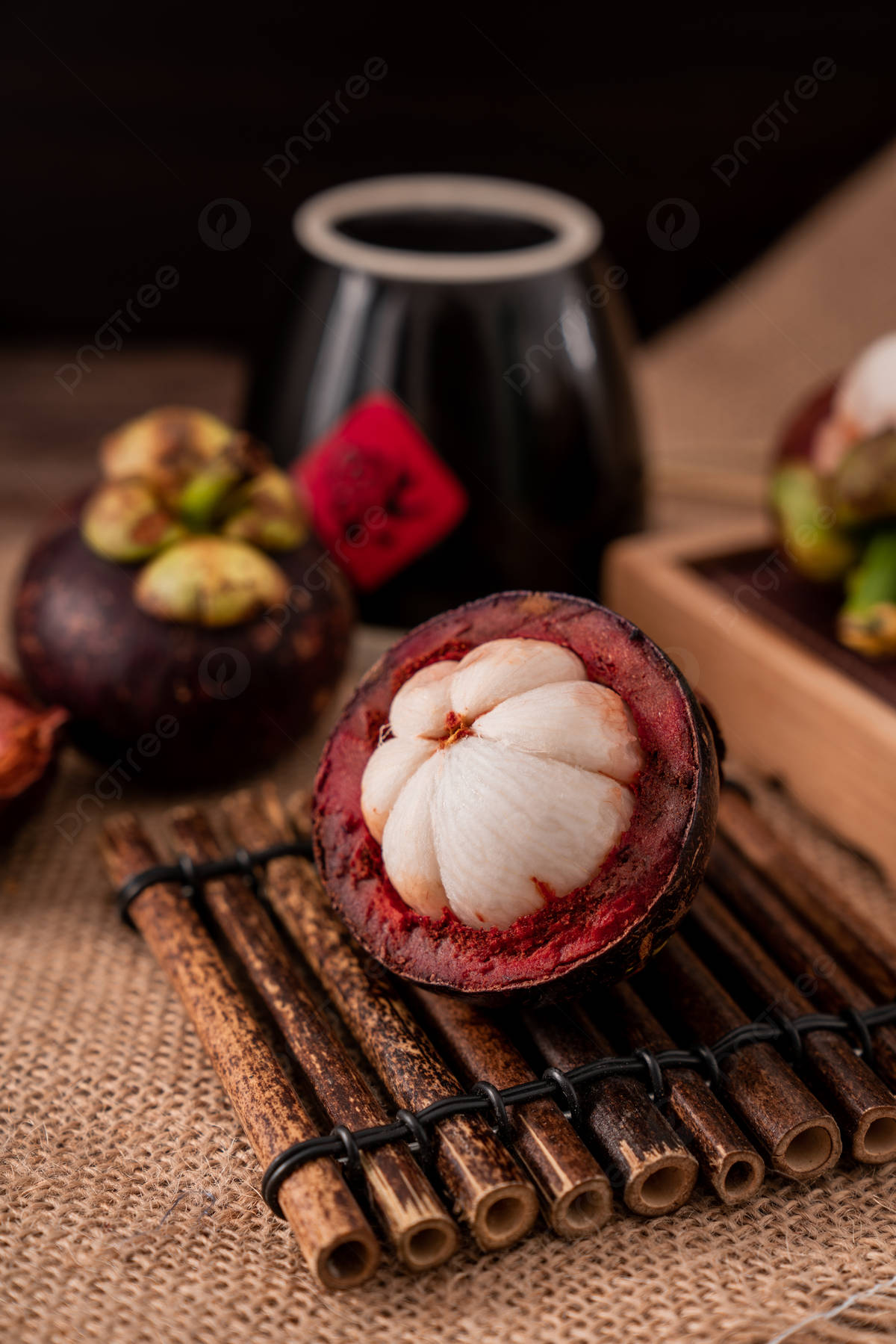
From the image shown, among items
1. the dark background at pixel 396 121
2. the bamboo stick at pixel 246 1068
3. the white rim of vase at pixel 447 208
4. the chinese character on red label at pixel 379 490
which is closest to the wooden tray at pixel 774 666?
the chinese character on red label at pixel 379 490

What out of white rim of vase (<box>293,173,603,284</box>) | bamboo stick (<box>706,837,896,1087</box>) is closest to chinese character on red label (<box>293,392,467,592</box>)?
white rim of vase (<box>293,173,603,284</box>)

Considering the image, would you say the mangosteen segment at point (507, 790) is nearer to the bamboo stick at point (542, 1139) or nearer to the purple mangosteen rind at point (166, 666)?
the bamboo stick at point (542, 1139)

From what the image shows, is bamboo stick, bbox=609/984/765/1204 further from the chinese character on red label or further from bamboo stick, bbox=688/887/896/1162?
the chinese character on red label

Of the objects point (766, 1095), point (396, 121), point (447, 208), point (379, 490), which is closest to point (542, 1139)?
point (766, 1095)

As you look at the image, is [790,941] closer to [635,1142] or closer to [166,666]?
[635,1142]

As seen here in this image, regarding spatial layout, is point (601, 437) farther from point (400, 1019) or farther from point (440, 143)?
point (440, 143)

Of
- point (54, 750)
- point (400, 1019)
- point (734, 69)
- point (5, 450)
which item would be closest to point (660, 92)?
point (734, 69)

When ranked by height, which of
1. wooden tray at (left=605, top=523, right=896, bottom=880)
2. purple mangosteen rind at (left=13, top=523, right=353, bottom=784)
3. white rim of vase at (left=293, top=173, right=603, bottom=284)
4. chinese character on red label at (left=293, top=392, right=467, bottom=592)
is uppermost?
white rim of vase at (left=293, top=173, right=603, bottom=284)
